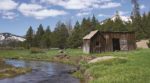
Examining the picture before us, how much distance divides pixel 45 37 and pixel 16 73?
3924 inches

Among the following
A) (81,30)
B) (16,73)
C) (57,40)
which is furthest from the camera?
(57,40)

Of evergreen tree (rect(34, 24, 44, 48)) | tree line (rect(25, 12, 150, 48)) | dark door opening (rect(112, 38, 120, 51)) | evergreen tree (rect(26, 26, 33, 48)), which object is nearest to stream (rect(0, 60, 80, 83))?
dark door opening (rect(112, 38, 120, 51))

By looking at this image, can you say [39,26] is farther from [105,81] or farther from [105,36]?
[105,81]

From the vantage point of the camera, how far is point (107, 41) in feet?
242

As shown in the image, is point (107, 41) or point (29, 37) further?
point (29, 37)

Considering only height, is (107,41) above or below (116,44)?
above

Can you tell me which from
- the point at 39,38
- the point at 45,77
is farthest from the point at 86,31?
the point at 45,77

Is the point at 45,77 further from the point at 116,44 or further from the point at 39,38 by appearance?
the point at 39,38

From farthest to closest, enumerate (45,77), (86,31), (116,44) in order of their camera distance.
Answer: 1. (86,31)
2. (116,44)
3. (45,77)

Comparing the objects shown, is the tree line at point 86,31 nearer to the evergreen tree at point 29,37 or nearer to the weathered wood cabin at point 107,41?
the evergreen tree at point 29,37

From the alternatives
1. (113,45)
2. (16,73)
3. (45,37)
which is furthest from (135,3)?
(16,73)

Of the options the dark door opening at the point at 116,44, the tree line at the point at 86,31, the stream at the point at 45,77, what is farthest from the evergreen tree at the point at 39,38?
the stream at the point at 45,77

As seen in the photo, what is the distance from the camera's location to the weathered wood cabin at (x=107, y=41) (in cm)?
7112

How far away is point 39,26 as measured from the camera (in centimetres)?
16250
